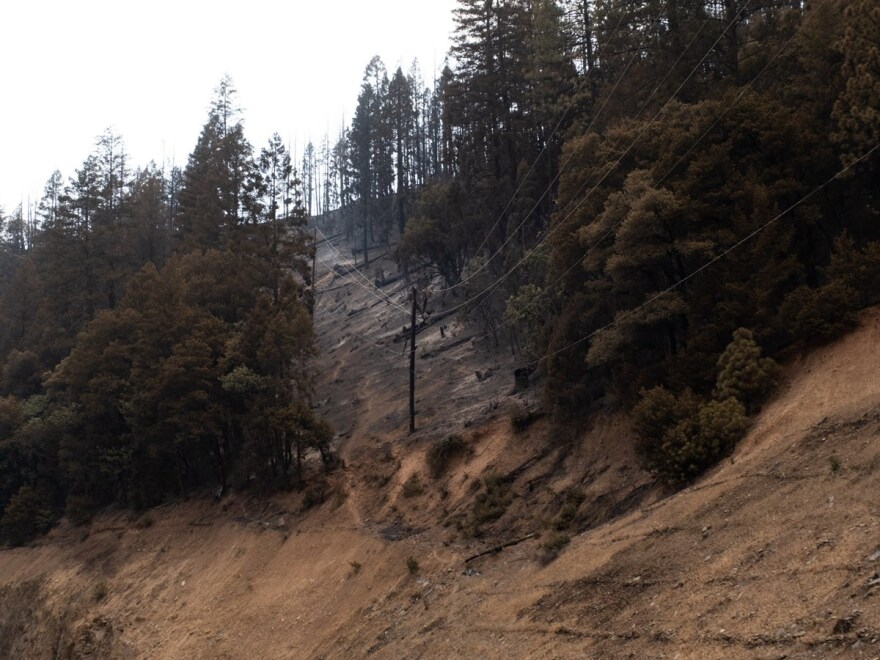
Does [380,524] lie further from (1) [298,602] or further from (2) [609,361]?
(2) [609,361]

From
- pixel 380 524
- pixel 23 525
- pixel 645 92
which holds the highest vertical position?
A: pixel 645 92

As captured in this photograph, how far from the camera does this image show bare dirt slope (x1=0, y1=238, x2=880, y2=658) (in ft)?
41.0

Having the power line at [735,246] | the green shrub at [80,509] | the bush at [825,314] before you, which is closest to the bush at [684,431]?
the bush at [825,314]

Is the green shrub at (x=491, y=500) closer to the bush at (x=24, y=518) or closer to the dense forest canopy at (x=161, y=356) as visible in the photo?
the dense forest canopy at (x=161, y=356)

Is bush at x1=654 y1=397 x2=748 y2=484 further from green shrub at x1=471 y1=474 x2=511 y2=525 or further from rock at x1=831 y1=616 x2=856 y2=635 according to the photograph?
rock at x1=831 y1=616 x2=856 y2=635

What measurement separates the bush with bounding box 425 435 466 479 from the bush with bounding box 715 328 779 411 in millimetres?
11826

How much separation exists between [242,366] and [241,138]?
28.9 meters

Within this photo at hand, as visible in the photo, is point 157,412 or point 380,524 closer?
point 380,524

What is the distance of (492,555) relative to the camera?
846 inches

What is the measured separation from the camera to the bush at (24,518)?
4181 cm

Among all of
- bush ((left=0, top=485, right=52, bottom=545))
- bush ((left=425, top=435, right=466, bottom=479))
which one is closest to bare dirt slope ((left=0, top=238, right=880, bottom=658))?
bush ((left=425, top=435, right=466, bottom=479))

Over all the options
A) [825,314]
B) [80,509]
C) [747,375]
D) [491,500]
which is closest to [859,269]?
[825,314]

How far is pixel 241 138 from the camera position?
2315 inches

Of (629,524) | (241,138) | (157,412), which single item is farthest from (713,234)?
(241,138)
